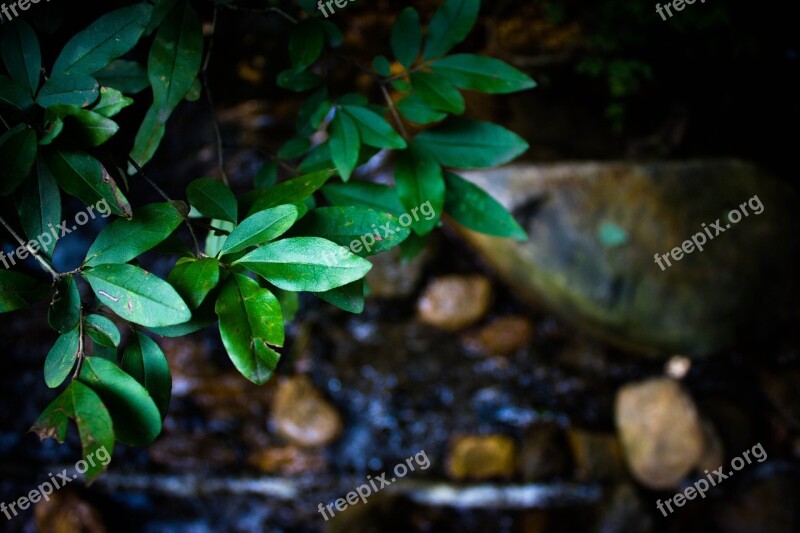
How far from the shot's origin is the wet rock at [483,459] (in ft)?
9.87

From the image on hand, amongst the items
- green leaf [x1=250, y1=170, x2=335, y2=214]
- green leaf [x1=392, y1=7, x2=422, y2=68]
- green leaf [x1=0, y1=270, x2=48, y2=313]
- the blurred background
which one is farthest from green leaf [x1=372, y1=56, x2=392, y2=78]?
the blurred background

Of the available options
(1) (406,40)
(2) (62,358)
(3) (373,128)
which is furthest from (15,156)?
(1) (406,40)

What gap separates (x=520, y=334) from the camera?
3.38 metres

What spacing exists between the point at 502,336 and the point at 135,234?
113 inches

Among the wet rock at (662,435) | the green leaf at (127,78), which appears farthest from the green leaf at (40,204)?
the wet rock at (662,435)

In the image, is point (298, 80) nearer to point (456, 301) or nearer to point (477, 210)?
point (477, 210)

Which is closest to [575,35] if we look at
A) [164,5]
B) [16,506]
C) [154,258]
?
[164,5]

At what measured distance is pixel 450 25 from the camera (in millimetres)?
1175

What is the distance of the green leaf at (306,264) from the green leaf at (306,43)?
540 mm

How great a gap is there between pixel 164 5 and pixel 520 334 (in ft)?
9.58

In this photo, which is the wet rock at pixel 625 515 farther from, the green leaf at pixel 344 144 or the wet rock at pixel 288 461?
the green leaf at pixel 344 144

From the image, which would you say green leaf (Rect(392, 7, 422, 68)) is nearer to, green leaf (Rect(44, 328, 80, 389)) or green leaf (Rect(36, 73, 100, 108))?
green leaf (Rect(36, 73, 100, 108))

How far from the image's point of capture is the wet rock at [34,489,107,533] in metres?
2.79

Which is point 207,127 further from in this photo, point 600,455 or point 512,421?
point 600,455
